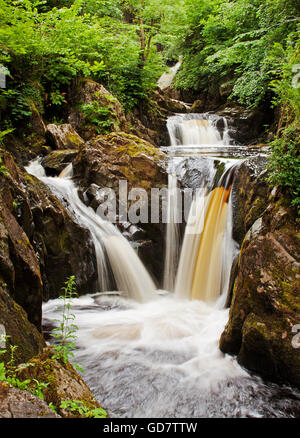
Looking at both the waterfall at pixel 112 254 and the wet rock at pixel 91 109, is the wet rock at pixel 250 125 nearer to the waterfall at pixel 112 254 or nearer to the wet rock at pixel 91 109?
the wet rock at pixel 91 109

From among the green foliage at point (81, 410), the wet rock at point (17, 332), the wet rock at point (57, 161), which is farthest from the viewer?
the wet rock at point (57, 161)

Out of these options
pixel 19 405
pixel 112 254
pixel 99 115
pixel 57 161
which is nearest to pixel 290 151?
pixel 19 405

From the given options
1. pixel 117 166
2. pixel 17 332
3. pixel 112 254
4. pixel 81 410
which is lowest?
pixel 81 410

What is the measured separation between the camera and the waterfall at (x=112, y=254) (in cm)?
617

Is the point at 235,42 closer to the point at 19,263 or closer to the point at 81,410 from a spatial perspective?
the point at 19,263

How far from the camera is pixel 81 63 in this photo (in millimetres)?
8969

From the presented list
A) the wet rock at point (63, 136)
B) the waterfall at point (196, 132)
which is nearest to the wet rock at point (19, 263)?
the wet rock at point (63, 136)

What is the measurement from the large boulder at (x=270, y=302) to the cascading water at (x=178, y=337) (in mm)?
215

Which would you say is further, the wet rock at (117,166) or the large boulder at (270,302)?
the wet rock at (117,166)

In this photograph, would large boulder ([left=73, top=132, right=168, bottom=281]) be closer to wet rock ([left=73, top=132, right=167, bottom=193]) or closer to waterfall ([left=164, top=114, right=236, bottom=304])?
wet rock ([left=73, top=132, right=167, bottom=193])

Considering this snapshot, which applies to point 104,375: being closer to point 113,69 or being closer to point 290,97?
point 290,97

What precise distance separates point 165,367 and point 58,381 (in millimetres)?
2135

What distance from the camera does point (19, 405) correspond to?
139cm
